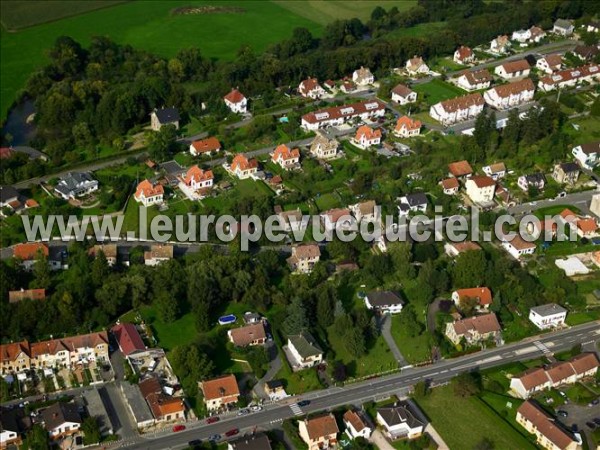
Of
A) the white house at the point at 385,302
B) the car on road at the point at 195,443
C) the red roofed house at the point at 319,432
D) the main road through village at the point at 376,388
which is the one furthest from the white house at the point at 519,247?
the car on road at the point at 195,443

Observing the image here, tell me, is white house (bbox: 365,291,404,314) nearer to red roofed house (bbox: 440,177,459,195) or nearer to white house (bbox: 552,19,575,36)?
red roofed house (bbox: 440,177,459,195)

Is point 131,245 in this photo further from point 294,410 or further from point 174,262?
point 294,410

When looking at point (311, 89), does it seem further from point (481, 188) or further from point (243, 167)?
point (481, 188)

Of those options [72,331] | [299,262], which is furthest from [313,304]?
[72,331]

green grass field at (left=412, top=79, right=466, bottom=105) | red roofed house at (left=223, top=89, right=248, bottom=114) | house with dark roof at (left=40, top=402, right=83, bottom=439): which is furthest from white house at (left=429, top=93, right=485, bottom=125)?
house with dark roof at (left=40, top=402, right=83, bottom=439)

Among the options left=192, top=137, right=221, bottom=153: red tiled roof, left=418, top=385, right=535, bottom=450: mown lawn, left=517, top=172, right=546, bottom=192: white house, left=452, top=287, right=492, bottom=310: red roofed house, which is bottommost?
left=418, top=385, right=535, bottom=450: mown lawn
